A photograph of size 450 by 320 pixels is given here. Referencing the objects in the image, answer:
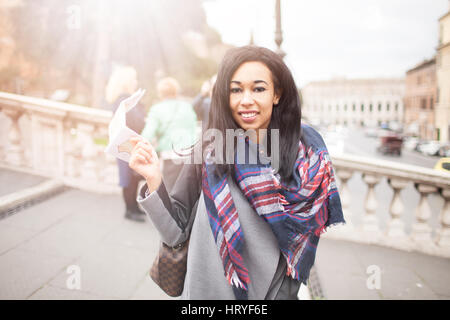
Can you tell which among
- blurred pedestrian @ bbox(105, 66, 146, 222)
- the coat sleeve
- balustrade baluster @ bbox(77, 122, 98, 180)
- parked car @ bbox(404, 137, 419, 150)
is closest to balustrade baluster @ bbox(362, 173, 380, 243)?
blurred pedestrian @ bbox(105, 66, 146, 222)

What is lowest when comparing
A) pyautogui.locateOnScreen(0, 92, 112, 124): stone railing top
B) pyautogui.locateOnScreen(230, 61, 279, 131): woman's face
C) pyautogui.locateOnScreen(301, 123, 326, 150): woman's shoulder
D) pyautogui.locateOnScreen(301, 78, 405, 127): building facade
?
pyautogui.locateOnScreen(301, 123, 326, 150): woman's shoulder

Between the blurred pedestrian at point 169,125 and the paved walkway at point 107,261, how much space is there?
34.2 inches

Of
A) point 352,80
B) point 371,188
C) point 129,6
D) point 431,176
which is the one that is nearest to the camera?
point 431,176

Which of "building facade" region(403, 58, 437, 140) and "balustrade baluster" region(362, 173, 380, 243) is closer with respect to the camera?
"balustrade baluster" region(362, 173, 380, 243)

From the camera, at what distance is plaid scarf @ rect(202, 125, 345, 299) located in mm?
1284

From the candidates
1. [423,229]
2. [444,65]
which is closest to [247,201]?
[423,229]

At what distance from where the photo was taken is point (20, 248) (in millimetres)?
2930

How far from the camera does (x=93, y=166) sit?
4777 millimetres

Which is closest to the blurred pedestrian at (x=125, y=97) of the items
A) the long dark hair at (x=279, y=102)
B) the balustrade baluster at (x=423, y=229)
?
the long dark hair at (x=279, y=102)

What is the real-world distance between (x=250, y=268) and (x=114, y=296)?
1.67 metres

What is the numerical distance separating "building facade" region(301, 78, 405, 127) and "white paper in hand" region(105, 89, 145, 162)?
6761 centimetres

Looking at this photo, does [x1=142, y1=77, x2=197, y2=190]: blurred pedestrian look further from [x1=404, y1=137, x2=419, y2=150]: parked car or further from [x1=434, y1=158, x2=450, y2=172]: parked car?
[x1=404, y1=137, x2=419, y2=150]: parked car

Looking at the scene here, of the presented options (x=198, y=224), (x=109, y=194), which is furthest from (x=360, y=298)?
(x=109, y=194)

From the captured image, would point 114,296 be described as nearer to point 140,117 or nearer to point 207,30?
point 140,117
